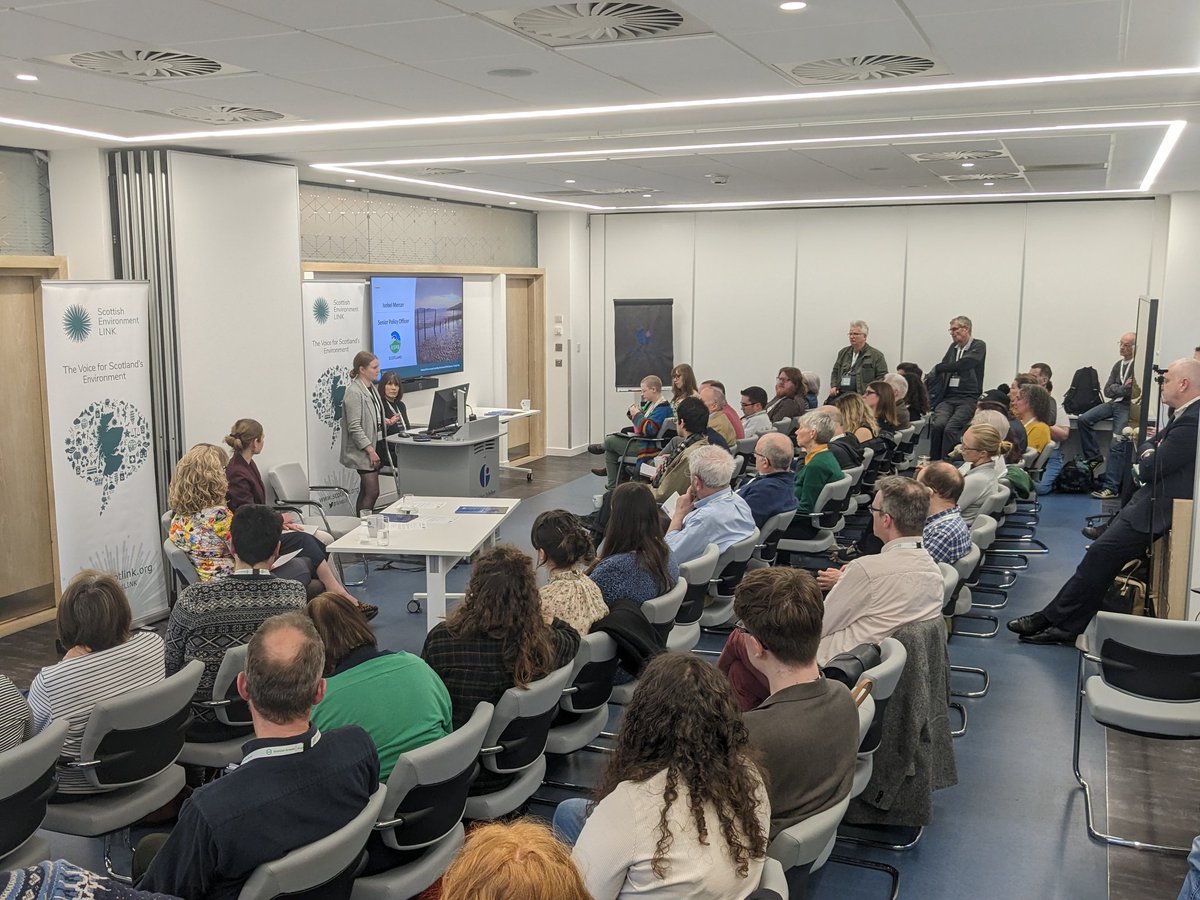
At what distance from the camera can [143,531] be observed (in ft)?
22.8

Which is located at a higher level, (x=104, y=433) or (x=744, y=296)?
→ (x=744, y=296)

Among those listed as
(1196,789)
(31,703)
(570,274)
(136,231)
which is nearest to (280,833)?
(31,703)

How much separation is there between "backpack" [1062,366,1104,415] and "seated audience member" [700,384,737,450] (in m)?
4.92

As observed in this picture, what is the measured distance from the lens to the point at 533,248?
44.9 ft

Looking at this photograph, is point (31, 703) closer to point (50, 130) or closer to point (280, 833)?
point (280, 833)

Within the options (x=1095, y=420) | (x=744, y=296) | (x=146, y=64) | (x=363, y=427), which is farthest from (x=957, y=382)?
(x=146, y=64)

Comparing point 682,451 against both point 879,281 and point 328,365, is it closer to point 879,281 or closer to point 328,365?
point 328,365

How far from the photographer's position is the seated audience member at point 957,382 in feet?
38.1

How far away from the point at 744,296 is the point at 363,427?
648cm

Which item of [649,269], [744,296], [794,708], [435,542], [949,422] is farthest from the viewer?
[649,269]

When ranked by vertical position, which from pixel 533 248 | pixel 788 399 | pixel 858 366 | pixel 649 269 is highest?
pixel 533 248

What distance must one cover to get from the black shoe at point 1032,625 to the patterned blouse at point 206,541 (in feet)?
15.3

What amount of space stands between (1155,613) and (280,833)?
5411mm

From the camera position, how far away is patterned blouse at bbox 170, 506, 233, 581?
525 cm
